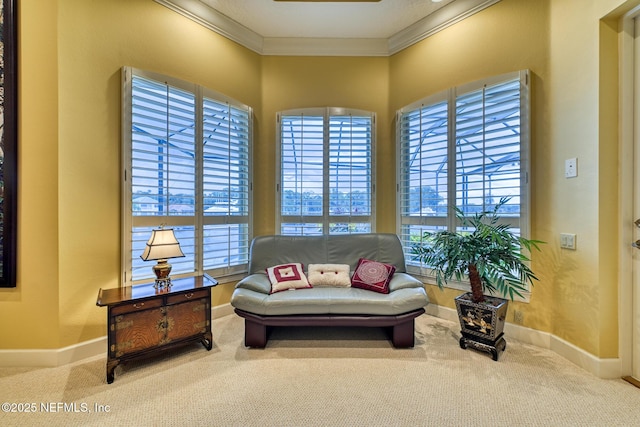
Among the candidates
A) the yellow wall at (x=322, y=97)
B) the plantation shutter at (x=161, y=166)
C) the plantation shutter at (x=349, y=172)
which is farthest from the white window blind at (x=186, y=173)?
the plantation shutter at (x=349, y=172)

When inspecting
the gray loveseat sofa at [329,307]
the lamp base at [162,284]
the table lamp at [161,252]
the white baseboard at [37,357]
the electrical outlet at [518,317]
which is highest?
the table lamp at [161,252]

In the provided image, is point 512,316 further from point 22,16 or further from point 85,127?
point 22,16

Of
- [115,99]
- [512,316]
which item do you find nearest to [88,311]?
[115,99]

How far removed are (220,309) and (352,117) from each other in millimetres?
2796

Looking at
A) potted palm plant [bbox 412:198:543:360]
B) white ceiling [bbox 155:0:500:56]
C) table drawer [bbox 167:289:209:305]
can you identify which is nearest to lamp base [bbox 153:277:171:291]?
table drawer [bbox 167:289:209:305]

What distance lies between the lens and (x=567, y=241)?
2.26m

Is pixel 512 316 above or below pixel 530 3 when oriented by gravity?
below

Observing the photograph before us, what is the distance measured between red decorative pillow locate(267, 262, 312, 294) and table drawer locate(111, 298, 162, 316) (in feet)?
3.19

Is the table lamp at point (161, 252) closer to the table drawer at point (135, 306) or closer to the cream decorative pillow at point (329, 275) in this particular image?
the table drawer at point (135, 306)

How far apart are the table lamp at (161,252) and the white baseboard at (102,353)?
719mm

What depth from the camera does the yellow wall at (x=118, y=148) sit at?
206cm

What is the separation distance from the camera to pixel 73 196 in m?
2.24

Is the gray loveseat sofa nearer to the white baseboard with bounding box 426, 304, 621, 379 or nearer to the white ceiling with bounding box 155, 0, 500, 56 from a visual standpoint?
the white baseboard with bounding box 426, 304, 621, 379

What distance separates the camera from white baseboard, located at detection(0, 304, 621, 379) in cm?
201
